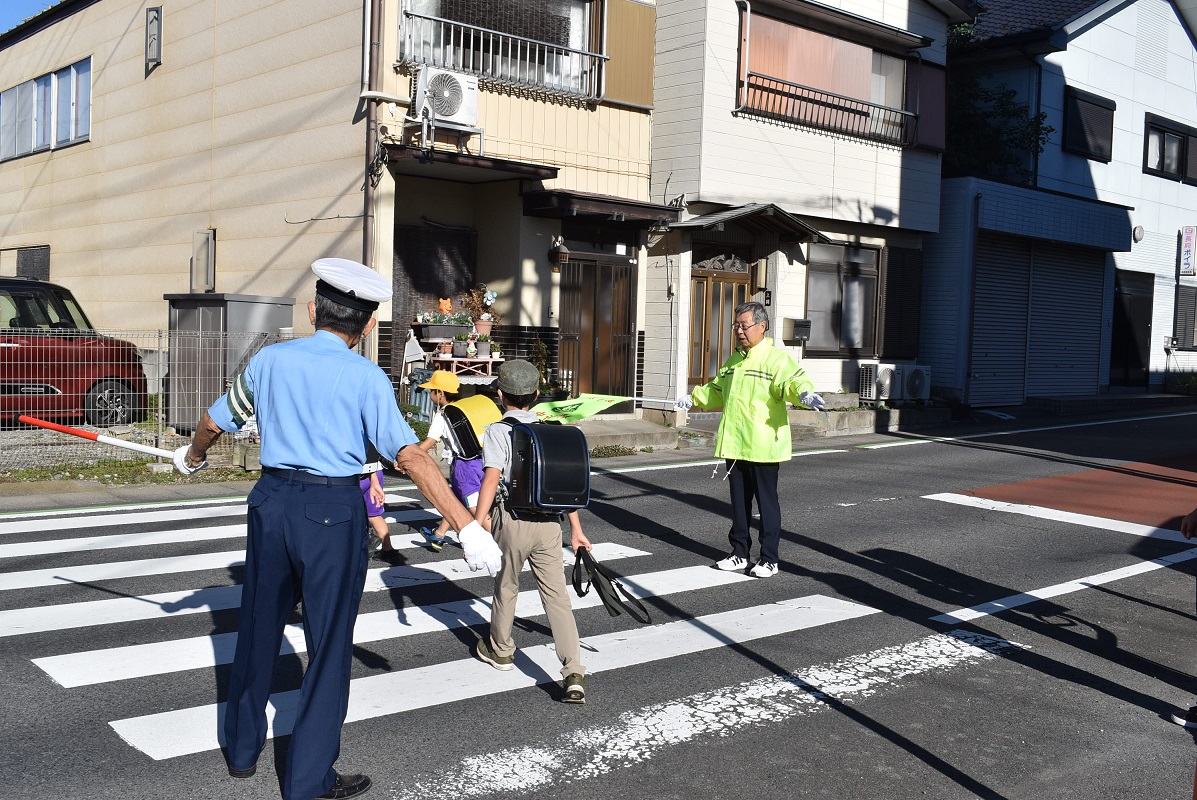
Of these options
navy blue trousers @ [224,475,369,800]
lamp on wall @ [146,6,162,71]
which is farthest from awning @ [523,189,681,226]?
navy blue trousers @ [224,475,369,800]

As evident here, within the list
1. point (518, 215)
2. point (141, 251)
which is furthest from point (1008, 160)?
point (141, 251)

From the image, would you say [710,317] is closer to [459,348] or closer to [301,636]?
[459,348]

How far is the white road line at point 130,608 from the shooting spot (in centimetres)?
651

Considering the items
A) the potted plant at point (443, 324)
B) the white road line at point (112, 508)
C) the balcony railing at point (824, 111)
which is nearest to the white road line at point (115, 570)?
the white road line at point (112, 508)

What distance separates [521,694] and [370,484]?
8.73 ft

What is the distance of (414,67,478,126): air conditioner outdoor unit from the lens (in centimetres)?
1494

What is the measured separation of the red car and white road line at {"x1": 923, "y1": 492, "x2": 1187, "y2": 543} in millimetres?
9476

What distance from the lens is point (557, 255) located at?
17141 millimetres

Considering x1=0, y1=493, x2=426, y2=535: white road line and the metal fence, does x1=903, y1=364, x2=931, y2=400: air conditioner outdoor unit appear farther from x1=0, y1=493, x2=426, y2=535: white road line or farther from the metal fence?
x1=0, y1=493, x2=426, y2=535: white road line

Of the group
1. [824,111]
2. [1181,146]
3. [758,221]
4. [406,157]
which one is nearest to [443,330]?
[406,157]

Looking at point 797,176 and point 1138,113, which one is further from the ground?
point 1138,113

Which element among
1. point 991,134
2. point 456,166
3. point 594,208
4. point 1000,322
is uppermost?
point 991,134

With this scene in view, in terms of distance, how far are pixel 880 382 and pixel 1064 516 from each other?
32.2ft

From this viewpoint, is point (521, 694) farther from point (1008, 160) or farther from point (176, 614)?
point (1008, 160)
